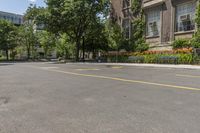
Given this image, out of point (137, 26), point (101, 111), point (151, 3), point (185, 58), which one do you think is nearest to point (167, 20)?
point (151, 3)

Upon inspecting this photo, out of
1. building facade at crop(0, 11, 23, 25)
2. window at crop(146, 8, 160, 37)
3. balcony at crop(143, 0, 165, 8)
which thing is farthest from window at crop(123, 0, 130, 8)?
building facade at crop(0, 11, 23, 25)

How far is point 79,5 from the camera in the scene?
37188mm

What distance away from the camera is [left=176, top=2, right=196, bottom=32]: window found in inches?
1147

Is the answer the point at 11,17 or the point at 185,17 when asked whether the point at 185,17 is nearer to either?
the point at 185,17

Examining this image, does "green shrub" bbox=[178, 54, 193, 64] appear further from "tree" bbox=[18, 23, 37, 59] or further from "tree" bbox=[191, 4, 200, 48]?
"tree" bbox=[18, 23, 37, 59]

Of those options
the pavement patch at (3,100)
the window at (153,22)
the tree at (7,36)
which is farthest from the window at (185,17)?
the tree at (7,36)

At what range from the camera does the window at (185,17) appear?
29.1 m

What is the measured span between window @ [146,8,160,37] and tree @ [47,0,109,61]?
8748mm

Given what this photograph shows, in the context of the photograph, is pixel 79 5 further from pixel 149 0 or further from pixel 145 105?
pixel 145 105

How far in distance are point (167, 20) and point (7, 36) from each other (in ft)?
122

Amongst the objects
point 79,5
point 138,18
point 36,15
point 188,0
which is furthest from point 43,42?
point 188,0

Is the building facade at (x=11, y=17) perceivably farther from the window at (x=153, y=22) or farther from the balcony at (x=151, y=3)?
the window at (x=153, y=22)

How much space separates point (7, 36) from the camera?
56.2 m

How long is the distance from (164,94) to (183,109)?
6.48 feet
